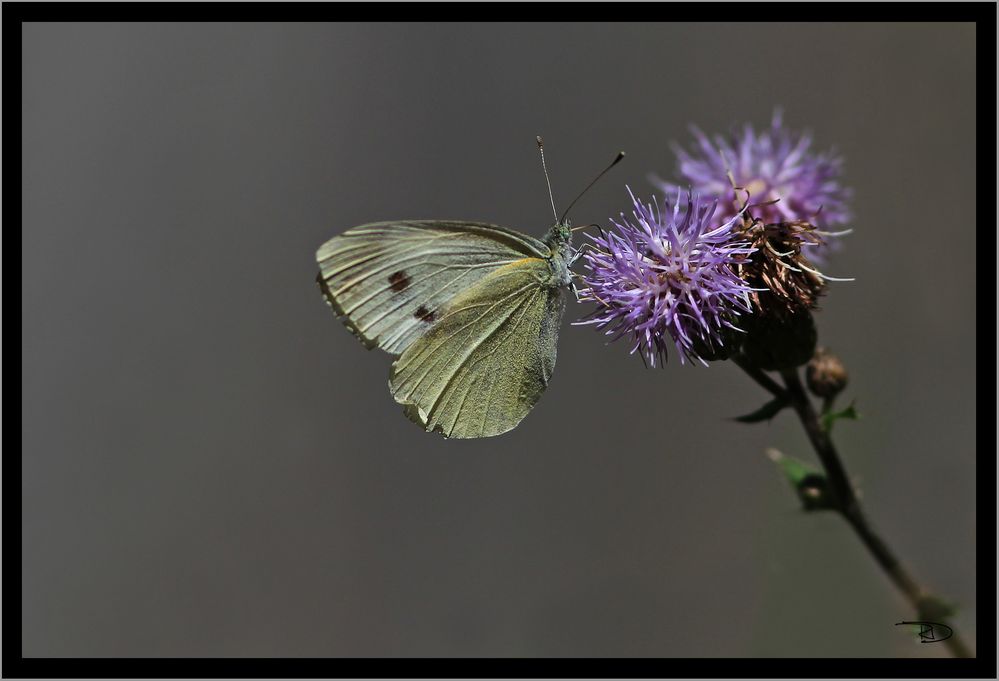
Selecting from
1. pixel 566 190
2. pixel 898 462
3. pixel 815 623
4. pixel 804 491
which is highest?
pixel 566 190

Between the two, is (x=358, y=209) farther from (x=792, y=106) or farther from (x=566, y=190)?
(x=792, y=106)

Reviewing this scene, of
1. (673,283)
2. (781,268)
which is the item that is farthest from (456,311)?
(781,268)

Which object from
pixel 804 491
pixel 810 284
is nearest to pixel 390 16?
pixel 810 284

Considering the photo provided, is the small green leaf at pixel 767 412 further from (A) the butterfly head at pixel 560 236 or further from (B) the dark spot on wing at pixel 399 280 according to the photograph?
(B) the dark spot on wing at pixel 399 280

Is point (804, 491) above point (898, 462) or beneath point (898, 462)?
above
